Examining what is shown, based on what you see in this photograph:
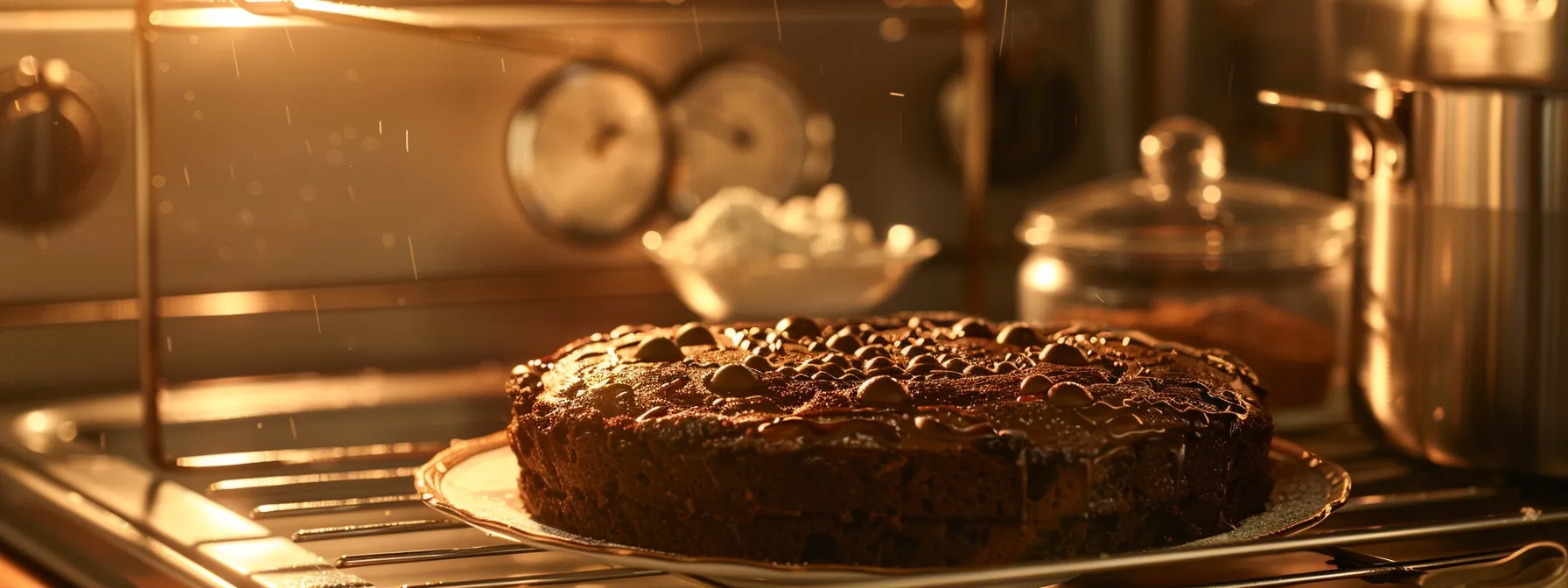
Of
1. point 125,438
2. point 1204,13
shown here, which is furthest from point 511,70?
point 1204,13

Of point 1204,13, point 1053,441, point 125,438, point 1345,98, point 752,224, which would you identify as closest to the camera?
point 1053,441

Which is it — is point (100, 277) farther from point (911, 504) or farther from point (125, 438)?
point (911, 504)

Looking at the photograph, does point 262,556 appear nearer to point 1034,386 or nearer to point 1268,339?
point 1034,386

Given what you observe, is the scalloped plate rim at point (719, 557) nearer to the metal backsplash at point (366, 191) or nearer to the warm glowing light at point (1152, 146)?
the warm glowing light at point (1152, 146)

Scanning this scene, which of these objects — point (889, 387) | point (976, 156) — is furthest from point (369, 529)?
point (976, 156)

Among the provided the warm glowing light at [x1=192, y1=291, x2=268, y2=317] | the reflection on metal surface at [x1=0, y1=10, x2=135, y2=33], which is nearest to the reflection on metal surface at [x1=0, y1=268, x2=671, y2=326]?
the warm glowing light at [x1=192, y1=291, x2=268, y2=317]

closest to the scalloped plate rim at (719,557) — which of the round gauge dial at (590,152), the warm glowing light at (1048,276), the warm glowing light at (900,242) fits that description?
the warm glowing light at (1048,276)

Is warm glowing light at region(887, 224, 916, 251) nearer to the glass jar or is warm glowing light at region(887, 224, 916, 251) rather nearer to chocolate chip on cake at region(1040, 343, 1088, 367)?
the glass jar
